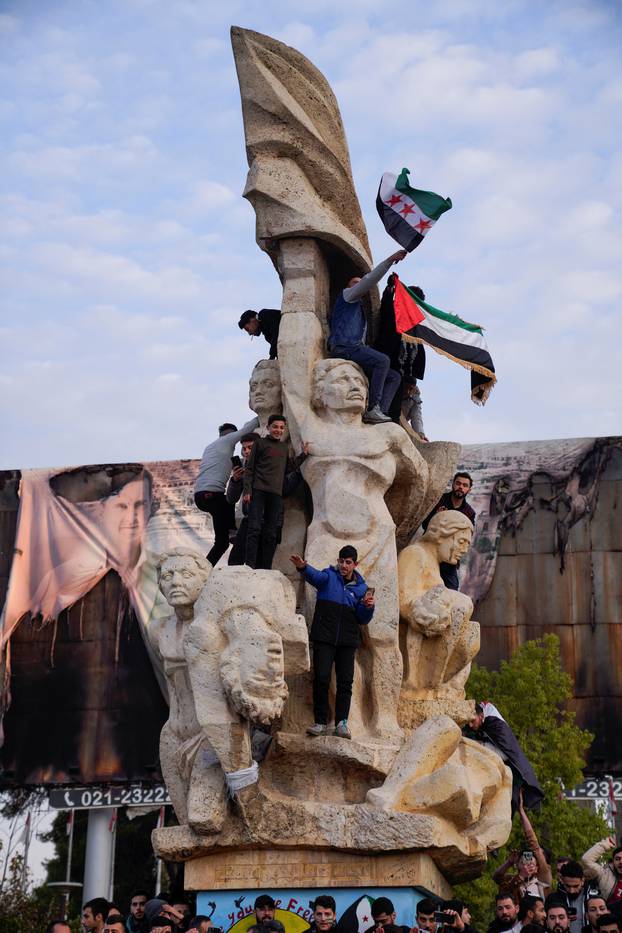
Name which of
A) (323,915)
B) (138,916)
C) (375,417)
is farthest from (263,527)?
(323,915)

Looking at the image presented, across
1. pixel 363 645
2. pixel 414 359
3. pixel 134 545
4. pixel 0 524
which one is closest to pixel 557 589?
pixel 134 545

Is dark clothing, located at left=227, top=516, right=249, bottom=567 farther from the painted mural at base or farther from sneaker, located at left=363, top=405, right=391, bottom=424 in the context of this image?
the painted mural at base

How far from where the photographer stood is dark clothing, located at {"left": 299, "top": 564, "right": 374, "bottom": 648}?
10.3 metres

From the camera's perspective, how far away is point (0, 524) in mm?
27891

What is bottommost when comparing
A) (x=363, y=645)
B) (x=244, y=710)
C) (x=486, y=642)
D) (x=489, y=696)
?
(x=244, y=710)

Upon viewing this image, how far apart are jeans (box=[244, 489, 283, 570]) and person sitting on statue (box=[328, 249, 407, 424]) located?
3.36 feet

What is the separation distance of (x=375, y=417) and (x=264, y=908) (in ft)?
12.3

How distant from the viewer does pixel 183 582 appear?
1047 centimetres

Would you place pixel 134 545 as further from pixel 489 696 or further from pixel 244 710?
pixel 244 710

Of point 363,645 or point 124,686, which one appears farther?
point 124,686

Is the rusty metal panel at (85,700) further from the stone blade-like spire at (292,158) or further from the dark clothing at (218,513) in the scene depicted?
the stone blade-like spire at (292,158)

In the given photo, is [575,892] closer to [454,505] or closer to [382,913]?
[382,913]

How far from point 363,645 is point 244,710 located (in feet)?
4.27

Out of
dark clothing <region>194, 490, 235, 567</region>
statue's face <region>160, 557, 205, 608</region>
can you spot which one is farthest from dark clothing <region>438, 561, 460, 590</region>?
statue's face <region>160, 557, 205, 608</region>
